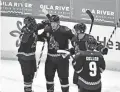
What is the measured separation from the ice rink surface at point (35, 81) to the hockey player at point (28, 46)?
0.70 meters

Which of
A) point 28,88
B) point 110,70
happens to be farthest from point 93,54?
point 110,70

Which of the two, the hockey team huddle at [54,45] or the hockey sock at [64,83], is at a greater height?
the hockey team huddle at [54,45]

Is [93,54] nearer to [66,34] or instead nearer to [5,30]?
[66,34]

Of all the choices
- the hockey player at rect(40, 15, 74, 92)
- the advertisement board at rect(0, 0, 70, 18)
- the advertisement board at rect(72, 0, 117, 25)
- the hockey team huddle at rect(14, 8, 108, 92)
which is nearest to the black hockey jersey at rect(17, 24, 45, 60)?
the hockey team huddle at rect(14, 8, 108, 92)

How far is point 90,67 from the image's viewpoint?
4215 mm

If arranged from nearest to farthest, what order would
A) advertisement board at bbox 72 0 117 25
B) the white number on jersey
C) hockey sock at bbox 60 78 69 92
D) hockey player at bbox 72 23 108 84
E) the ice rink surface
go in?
the white number on jersey
hockey player at bbox 72 23 108 84
hockey sock at bbox 60 78 69 92
the ice rink surface
advertisement board at bbox 72 0 117 25

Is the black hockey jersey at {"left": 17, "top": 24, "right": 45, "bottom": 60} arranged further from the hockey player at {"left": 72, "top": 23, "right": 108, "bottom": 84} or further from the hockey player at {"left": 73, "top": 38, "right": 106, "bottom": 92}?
the hockey player at {"left": 73, "top": 38, "right": 106, "bottom": 92}

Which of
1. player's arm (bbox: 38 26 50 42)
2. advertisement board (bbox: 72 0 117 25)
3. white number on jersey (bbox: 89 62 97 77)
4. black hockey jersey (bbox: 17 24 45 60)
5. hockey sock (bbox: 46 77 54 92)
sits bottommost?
hockey sock (bbox: 46 77 54 92)

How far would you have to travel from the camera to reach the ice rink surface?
19.2 ft

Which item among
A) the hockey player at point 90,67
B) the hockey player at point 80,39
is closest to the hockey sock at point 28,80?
the hockey player at point 80,39

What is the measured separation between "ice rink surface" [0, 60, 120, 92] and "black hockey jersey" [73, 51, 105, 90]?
1464 mm

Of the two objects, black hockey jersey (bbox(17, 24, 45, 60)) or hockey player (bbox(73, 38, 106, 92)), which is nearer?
hockey player (bbox(73, 38, 106, 92))

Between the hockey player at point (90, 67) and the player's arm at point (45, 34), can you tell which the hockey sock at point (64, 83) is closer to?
the player's arm at point (45, 34)

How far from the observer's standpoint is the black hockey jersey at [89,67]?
13.9 feet
